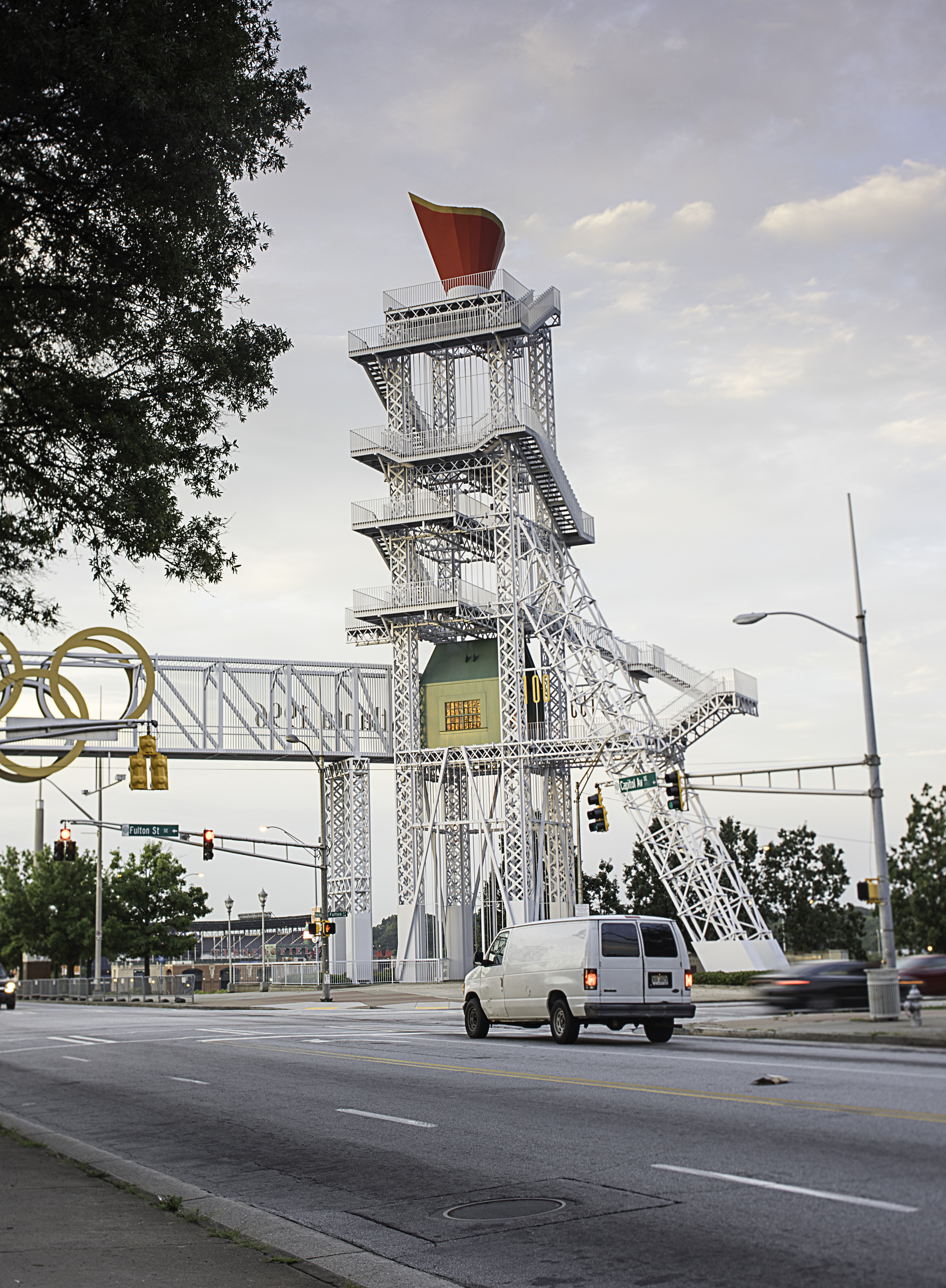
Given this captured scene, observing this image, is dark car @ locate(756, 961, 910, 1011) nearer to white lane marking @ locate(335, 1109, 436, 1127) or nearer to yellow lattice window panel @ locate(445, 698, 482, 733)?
white lane marking @ locate(335, 1109, 436, 1127)

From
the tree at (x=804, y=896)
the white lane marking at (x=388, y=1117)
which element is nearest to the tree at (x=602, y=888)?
the tree at (x=804, y=896)

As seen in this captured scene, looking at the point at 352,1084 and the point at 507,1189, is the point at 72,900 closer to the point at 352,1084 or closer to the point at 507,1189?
the point at 352,1084

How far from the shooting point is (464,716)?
191ft

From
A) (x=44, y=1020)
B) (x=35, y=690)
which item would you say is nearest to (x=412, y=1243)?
(x=35, y=690)

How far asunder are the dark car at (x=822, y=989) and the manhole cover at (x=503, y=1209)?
68.9 ft

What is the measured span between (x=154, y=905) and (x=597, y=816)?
44921 mm

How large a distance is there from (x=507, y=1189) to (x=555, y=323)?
5384 centimetres

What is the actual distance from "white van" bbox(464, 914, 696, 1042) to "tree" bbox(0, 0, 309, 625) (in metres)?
9.31

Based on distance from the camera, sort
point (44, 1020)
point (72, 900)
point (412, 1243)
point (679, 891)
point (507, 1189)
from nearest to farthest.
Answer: point (412, 1243) < point (507, 1189) < point (44, 1020) < point (679, 891) < point (72, 900)

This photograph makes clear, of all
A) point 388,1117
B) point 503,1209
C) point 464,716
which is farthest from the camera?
point 464,716

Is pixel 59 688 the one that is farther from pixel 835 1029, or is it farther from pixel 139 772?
pixel 835 1029

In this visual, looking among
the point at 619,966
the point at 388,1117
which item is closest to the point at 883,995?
the point at 619,966

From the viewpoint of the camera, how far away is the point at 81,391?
47.8ft

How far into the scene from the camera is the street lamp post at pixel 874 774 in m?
26.3
